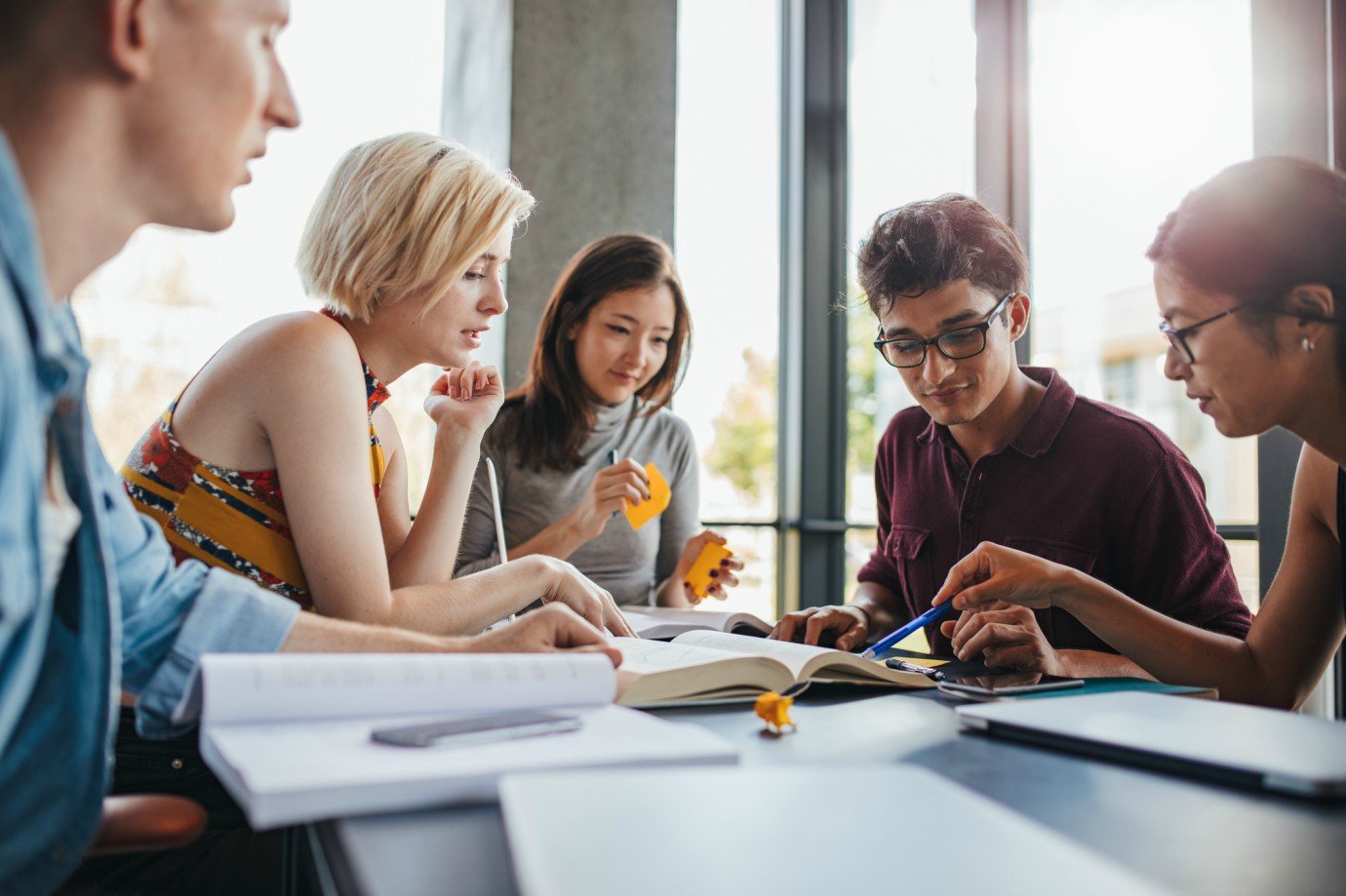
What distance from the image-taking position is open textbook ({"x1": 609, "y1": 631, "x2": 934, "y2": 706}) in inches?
41.3

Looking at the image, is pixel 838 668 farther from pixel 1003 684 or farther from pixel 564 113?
pixel 564 113

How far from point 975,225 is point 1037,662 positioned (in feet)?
2.99

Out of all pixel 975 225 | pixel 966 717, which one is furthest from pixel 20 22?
pixel 975 225

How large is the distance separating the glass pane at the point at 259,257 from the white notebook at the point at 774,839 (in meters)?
2.80

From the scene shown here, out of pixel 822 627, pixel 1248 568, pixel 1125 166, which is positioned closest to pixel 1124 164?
pixel 1125 166

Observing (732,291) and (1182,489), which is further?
(732,291)

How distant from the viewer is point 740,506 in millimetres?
4277

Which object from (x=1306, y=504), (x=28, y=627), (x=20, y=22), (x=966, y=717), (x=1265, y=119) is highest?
(x=1265, y=119)

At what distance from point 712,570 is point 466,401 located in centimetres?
75

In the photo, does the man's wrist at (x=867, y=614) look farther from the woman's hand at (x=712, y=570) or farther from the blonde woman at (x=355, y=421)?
the blonde woman at (x=355, y=421)

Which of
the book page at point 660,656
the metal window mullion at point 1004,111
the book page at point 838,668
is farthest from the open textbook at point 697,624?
the metal window mullion at point 1004,111

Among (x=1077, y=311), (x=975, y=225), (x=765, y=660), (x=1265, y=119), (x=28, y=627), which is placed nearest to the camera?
(x=28, y=627)

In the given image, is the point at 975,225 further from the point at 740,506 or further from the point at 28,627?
the point at 740,506

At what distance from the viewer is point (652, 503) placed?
249 cm
